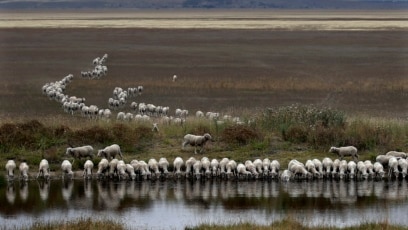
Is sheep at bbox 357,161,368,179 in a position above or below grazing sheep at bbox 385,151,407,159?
below

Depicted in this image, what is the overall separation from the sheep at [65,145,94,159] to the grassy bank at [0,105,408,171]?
0.69m

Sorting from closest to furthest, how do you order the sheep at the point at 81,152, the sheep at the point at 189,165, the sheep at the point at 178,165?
the sheep at the point at 189,165 < the sheep at the point at 178,165 < the sheep at the point at 81,152

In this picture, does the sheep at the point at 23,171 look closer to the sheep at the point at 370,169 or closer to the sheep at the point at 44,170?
the sheep at the point at 44,170

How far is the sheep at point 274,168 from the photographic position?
25.5 m

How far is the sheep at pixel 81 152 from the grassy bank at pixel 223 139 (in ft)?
2.28

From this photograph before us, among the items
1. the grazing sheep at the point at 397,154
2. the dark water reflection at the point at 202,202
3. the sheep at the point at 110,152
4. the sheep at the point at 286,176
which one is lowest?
the dark water reflection at the point at 202,202

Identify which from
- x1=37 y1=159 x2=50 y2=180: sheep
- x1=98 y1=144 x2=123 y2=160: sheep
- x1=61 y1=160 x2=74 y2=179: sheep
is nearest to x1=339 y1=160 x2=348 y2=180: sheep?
x1=98 y1=144 x2=123 y2=160: sheep

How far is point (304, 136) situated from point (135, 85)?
76.8ft

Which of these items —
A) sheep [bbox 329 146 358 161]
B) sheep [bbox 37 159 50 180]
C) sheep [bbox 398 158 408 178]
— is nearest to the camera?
sheep [bbox 37 159 50 180]

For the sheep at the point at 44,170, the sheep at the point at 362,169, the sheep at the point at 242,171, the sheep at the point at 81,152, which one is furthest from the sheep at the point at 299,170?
the sheep at the point at 44,170

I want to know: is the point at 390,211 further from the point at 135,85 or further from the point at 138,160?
the point at 135,85

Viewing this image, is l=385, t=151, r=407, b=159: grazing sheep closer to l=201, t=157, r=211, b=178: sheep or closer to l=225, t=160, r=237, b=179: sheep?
l=225, t=160, r=237, b=179: sheep

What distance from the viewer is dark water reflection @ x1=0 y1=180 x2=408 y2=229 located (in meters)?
20.5

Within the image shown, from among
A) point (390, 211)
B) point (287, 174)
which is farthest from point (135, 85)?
point (390, 211)
